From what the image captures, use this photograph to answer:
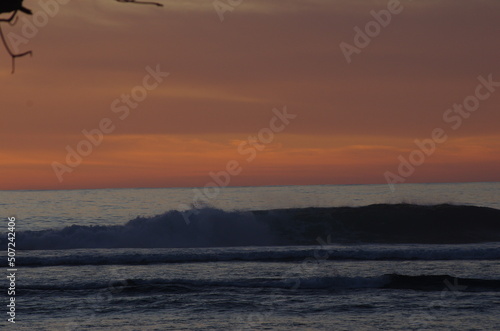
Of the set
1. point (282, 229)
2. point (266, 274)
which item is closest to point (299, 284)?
point (266, 274)

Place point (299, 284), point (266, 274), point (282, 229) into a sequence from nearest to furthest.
Answer: point (299, 284)
point (266, 274)
point (282, 229)

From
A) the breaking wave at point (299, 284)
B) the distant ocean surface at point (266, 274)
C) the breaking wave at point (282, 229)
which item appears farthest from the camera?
the breaking wave at point (282, 229)

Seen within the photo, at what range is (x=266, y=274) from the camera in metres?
21.2

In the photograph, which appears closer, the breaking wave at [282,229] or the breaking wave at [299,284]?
the breaking wave at [299,284]

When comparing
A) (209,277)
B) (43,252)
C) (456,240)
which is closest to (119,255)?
(43,252)

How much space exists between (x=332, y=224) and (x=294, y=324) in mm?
24419

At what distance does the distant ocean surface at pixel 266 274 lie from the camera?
1471cm

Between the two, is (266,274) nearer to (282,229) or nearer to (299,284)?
(299,284)

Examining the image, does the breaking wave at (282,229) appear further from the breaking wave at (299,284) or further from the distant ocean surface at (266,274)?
the breaking wave at (299,284)

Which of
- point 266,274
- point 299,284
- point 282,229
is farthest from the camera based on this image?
point 282,229

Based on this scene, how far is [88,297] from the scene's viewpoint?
1764 cm

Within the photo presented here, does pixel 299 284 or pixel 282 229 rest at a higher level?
pixel 282 229

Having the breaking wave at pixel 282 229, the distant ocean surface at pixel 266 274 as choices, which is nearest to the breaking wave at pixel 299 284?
the distant ocean surface at pixel 266 274

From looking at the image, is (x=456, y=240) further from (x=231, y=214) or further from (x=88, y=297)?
(x=88, y=297)
